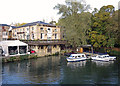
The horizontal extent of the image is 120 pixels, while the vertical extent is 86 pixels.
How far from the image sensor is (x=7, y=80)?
Answer: 23.3m

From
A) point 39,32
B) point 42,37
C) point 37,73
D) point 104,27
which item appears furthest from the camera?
point 42,37

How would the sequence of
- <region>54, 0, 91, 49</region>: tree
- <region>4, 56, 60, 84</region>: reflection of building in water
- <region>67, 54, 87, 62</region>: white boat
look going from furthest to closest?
<region>54, 0, 91, 49</region>: tree
<region>67, 54, 87, 62</region>: white boat
<region>4, 56, 60, 84</region>: reflection of building in water

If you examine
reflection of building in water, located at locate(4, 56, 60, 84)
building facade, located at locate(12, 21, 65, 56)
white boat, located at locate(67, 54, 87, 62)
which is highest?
building facade, located at locate(12, 21, 65, 56)

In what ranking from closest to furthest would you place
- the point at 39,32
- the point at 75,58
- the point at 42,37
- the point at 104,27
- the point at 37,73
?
the point at 37,73 → the point at 75,58 → the point at 104,27 → the point at 39,32 → the point at 42,37

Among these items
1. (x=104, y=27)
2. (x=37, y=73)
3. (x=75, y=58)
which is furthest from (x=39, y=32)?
(x=37, y=73)

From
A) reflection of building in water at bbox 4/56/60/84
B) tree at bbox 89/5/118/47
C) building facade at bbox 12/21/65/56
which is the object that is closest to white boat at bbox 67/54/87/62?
reflection of building in water at bbox 4/56/60/84

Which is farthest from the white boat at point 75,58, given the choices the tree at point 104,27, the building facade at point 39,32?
the building facade at point 39,32

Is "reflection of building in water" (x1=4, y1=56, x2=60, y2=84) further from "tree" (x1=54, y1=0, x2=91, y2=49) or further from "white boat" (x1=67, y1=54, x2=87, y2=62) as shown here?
"tree" (x1=54, y1=0, x2=91, y2=49)

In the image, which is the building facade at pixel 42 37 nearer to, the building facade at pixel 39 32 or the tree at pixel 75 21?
the building facade at pixel 39 32

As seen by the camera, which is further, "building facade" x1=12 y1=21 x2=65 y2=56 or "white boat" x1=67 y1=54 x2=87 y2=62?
"building facade" x1=12 y1=21 x2=65 y2=56

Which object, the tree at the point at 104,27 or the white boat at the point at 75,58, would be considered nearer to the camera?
the white boat at the point at 75,58

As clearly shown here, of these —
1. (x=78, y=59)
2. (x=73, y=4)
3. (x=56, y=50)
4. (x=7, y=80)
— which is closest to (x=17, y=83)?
(x=7, y=80)

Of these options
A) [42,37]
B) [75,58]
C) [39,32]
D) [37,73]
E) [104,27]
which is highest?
[104,27]

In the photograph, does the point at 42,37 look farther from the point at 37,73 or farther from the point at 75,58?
the point at 37,73
